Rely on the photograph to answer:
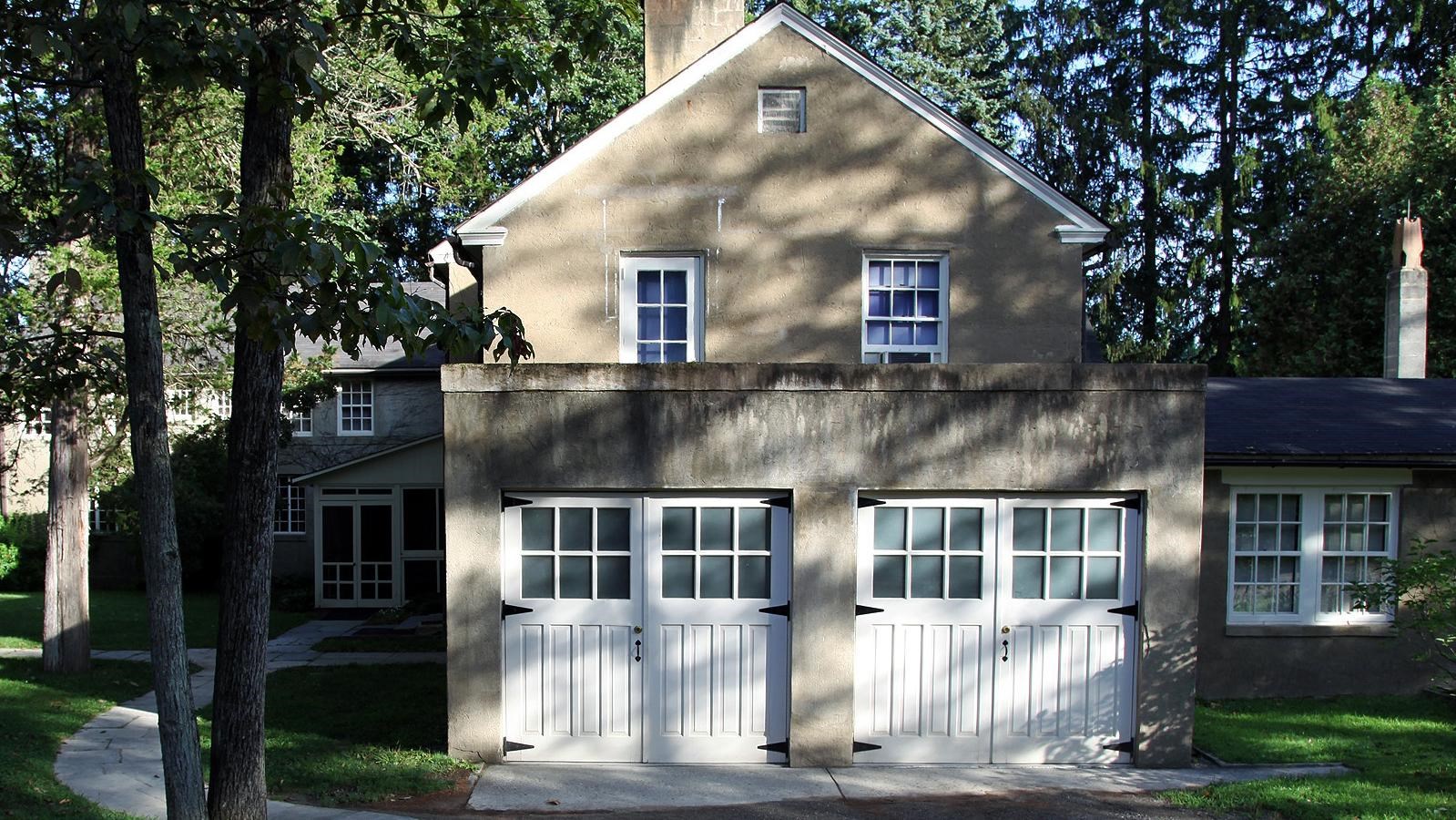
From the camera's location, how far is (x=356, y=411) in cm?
2545

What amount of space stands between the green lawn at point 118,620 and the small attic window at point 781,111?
34.7 ft

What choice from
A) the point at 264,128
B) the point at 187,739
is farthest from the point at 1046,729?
the point at 264,128

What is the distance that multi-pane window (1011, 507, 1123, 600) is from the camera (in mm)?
9422

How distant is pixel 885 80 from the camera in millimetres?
12523

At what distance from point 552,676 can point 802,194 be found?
6524 millimetres

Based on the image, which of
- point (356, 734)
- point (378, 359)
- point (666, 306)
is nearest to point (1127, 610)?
point (666, 306)

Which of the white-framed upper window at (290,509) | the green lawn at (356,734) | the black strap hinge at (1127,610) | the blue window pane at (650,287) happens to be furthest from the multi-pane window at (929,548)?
the white-framed upper window at (290,509)

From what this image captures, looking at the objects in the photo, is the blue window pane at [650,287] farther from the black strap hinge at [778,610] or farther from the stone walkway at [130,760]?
the stone walkway at [130,760]

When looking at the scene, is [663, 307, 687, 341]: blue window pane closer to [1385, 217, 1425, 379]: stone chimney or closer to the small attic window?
the small attic window

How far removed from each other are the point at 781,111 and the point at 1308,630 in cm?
889

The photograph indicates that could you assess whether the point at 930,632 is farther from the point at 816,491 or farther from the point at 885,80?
the point at 885,80

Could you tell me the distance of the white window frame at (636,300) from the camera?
12.6 metres

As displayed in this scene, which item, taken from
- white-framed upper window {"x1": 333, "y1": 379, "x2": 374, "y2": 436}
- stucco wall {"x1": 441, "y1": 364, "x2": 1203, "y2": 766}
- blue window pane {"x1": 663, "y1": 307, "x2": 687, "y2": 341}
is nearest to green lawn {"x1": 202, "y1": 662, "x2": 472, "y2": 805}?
stucco wall {"x1": 441, "y1": 364, "x2": 1203, "y2": 766}

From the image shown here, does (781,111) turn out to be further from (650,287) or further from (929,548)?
(929,548)
